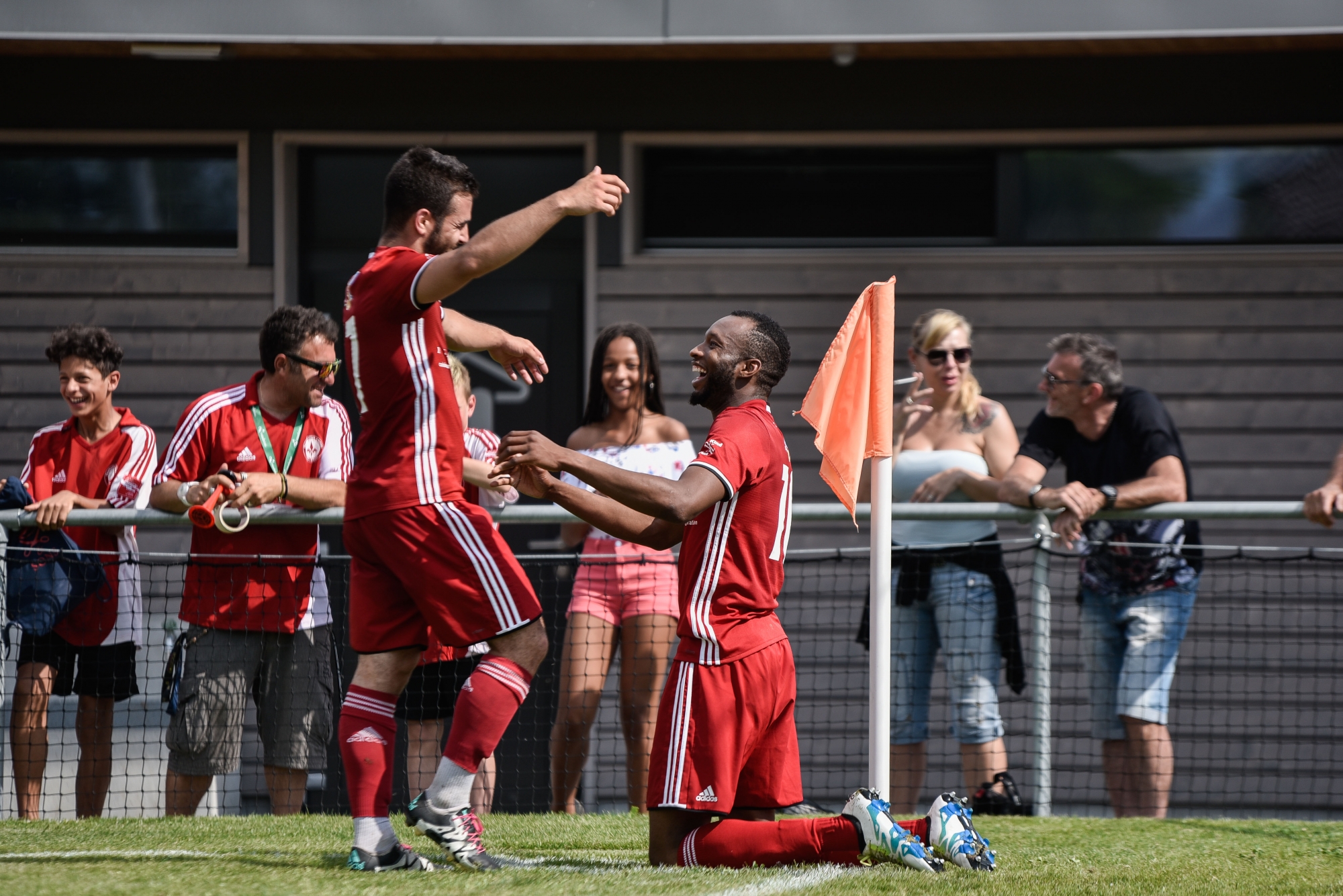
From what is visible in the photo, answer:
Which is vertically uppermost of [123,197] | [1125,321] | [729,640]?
[123,197]

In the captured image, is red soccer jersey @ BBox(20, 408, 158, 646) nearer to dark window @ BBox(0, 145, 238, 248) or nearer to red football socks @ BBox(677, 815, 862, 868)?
dark window @ BBox(0, 145, 238, 248)

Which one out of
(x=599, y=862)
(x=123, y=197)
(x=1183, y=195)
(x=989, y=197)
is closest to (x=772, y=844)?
(x=599, y=862)

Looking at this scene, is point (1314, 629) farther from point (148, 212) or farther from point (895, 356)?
point (148, 212)

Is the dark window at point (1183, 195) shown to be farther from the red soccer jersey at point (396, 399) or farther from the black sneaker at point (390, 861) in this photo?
the black sneaker at point (390, 861)

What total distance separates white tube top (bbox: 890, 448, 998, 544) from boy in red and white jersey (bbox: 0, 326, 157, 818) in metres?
3.19

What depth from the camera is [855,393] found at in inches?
161

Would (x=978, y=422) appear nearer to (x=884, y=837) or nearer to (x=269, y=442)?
(x=884, y=837)

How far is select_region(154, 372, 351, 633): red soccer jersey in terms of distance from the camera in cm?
509

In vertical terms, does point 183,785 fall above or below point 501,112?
below

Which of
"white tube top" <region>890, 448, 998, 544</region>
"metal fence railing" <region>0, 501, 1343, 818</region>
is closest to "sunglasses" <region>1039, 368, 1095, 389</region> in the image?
"white tube top" <region>890, 448, 998, 544</region>

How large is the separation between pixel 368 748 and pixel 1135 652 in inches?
123

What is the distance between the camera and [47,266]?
291 inches

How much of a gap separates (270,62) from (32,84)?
1347 millimetres

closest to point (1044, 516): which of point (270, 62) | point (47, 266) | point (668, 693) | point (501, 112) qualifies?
point (668, 693)
